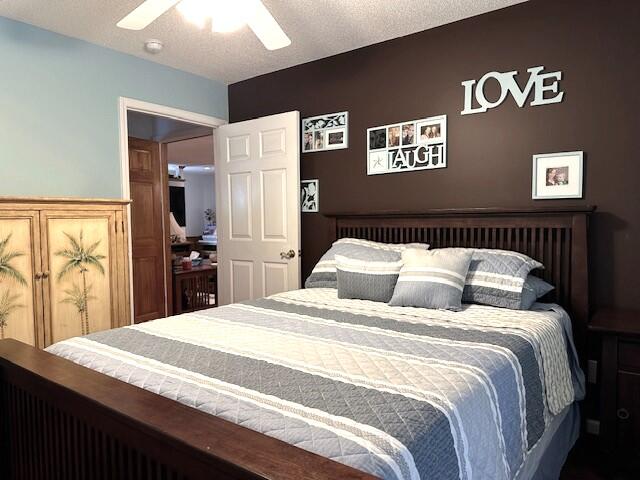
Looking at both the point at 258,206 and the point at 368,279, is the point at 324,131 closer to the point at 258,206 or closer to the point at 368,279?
the point at 258,206

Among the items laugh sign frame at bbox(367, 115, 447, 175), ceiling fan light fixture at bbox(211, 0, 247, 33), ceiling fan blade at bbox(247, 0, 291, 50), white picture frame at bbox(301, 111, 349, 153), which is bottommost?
laugh sign frame at bbox(367, 115, 447, 175)

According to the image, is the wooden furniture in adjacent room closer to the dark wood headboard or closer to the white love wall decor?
the dark wood headboard

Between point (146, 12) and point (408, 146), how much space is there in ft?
5.84

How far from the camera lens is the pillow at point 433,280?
85.3 inches

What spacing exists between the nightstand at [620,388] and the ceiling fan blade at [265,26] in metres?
2.03

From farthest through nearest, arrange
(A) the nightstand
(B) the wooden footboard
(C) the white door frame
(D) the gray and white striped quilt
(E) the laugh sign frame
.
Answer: (C) the white door frame < (E) the laugh sign frame < (A) the nightstand < (D) the gray and white striped quilt < (B) the wooden footboard

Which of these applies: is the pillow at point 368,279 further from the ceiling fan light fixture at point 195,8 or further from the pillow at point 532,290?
the ceiling fan light fixture at point 195,8

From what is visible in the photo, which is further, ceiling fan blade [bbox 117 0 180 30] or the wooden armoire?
the wooden armoire

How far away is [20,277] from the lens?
2361 millimetres

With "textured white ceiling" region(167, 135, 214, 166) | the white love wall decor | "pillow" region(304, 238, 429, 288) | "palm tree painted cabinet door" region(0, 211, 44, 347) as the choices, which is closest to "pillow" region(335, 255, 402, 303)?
"pillow" region(304, 238, 429, 288)

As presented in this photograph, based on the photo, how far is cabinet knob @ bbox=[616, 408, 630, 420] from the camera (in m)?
1.91

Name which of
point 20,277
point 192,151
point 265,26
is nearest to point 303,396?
point 265,26

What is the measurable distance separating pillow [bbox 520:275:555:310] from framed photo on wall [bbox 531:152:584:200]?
49cm

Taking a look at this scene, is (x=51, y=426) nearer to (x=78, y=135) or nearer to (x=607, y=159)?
(x=78, y=135)
